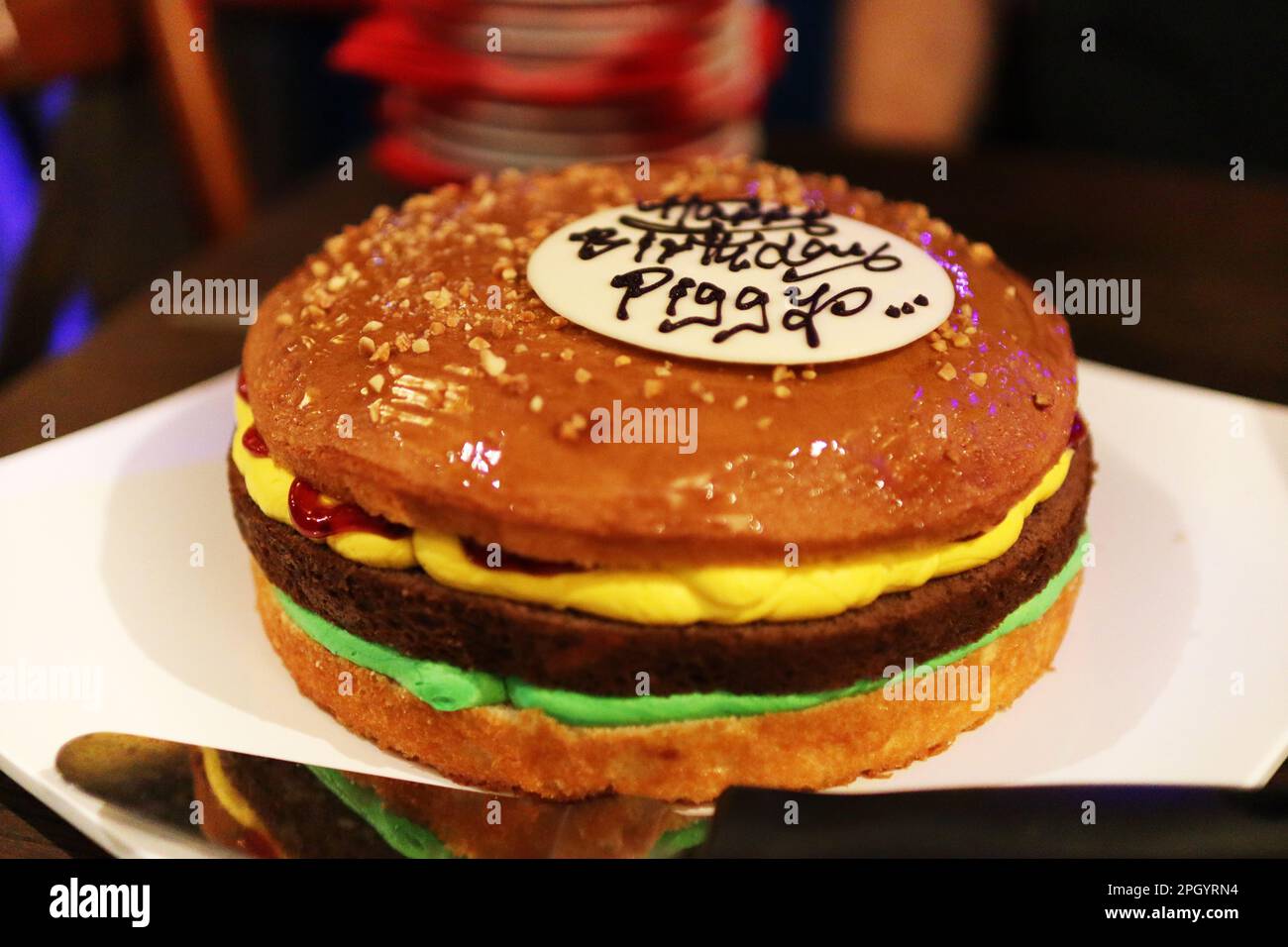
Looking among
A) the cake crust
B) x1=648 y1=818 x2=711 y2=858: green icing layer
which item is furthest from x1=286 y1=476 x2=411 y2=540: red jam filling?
x1=648 y1=818 x2=711 y2=858: green icing layer

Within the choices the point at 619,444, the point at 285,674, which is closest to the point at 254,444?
the point at 285,674

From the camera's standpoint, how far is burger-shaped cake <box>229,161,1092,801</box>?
1.79 m

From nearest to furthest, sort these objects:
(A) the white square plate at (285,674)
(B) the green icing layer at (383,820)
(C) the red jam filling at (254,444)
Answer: (B) the green icing layer at (383,820) → (A) the white square plate at (285,674) → (C) the red jam filling at (254,444)

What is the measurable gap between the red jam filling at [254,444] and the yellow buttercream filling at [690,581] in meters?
0.29

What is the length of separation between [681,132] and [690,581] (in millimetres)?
2833

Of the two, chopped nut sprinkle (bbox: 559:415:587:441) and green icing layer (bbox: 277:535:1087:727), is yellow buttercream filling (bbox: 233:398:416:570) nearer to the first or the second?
green icing layer (bbox: 277:535:1087:727)

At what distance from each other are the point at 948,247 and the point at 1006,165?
106 inches

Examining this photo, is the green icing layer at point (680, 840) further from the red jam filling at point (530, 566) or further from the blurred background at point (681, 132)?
the blurred background at point (681, 132)

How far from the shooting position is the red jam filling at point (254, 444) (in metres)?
2.12

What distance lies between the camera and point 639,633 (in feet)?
5.95

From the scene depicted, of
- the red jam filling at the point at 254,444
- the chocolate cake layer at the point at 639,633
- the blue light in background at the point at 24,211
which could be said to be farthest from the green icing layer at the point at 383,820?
the blue light in background at the point at 24,211

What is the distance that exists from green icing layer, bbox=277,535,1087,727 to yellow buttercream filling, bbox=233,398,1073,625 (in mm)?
164

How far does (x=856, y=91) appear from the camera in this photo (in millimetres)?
5844

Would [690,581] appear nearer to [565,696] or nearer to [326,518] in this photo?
[565,696]
